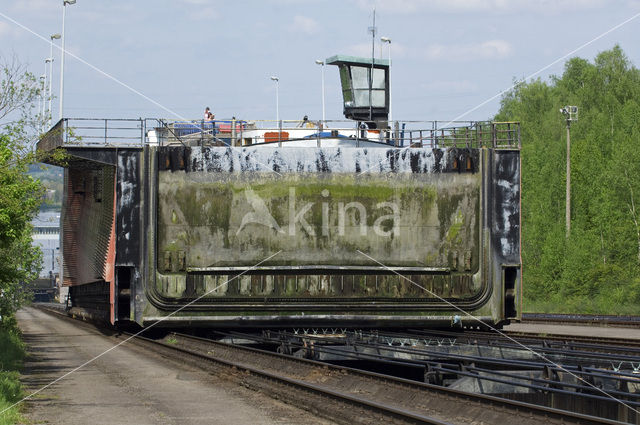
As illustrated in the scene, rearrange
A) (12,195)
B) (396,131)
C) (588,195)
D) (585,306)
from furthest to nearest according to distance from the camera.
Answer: (588,195), (585,306), (396,131), (12,195)

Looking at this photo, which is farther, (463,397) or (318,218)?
(318,218)

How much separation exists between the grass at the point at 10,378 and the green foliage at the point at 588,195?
33.1 m

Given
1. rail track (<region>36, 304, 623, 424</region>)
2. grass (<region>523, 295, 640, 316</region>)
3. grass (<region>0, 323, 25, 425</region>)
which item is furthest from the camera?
grass (<region>523, 295, 640, 316</region>)

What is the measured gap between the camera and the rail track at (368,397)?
12.4m

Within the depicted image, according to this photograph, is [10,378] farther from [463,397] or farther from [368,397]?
[463,397]

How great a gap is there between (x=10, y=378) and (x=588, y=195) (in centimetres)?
5363

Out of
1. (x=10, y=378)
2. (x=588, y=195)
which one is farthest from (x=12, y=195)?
(x=588, y=195)

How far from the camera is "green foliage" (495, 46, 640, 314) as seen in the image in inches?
2167

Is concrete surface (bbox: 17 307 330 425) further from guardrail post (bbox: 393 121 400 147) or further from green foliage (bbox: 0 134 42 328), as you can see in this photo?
guardrail post (bbox: 393 121 400 147)

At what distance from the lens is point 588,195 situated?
2621 inches

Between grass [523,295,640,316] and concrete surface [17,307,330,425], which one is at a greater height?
concrete surface [17,307,330,425]

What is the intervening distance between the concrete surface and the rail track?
14.6 inches

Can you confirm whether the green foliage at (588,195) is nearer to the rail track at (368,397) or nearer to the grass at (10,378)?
the grass at (10,378)

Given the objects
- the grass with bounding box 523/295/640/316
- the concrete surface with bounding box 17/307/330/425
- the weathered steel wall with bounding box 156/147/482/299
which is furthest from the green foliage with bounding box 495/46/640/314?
the concrete surface with bounding box 17/307/330/425
